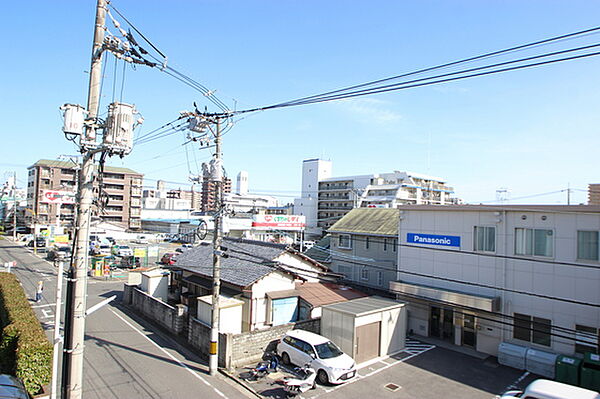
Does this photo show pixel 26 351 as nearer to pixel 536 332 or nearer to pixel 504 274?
pixel 504 274

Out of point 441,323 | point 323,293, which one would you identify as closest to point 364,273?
point 323,293

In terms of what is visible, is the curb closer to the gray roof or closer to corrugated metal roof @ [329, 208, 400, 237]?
the gray roof

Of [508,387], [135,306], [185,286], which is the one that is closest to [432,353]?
[508,387]

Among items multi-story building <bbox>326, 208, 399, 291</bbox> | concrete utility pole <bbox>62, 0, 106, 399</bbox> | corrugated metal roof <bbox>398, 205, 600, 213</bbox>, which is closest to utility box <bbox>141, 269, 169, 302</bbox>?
multi-story building <bbox>326, 208, 399, 291</bbox>

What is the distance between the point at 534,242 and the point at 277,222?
112ft

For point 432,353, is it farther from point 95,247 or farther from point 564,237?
point 95,247

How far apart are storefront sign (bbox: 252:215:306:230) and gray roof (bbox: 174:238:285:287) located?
A: 2041cm

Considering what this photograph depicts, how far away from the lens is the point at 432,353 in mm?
17172

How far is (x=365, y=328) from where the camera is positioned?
51.9 ft

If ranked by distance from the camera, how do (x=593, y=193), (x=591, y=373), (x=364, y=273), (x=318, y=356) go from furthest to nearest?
(x=364, y=273), (x=593, y=193), (x=318, y=356), (x=591, y=373)

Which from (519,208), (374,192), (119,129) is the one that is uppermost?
(374,192)

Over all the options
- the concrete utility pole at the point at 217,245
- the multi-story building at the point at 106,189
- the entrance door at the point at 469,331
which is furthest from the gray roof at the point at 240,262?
the multi-story building at the point at 106,189

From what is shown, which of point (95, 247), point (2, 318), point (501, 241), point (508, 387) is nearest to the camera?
point (508, 387)

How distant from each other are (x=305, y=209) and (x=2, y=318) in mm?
65242
